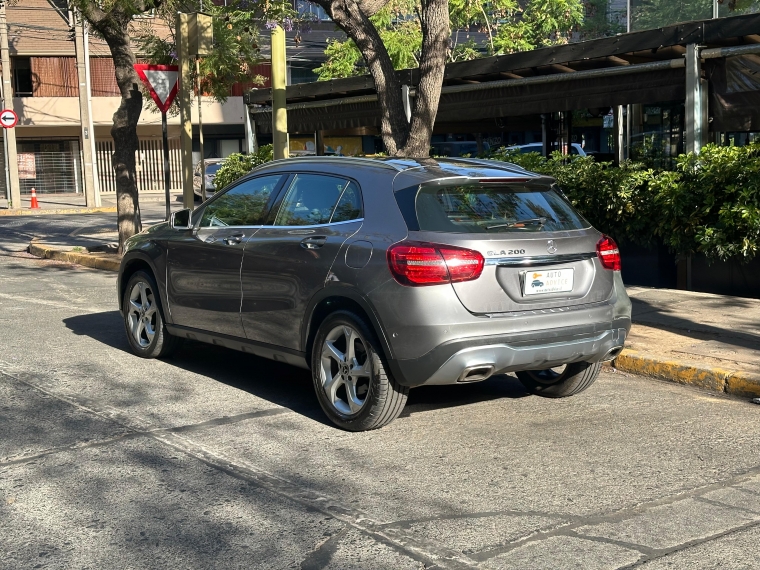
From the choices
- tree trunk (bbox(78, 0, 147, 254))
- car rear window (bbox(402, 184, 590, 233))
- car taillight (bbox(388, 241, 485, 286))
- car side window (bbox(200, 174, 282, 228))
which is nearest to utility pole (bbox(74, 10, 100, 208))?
tree trunk (bbox(78, 0, 147, 254))

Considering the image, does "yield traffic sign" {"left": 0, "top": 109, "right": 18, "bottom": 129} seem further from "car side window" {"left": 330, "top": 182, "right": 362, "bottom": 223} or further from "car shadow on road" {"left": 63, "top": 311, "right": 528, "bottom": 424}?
"car side window" {"left": 330, "top": 182, "right": 362, "bottom": 223}

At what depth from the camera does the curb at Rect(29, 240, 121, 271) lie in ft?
51.0

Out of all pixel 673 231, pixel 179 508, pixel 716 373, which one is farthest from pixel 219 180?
pixel 179 508

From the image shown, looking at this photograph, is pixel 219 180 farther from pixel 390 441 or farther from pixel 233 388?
pixel 390 441

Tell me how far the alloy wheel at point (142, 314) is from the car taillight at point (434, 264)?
3088 mm

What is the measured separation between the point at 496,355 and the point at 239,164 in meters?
12.9

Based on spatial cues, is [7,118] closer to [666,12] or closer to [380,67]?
[666,12]

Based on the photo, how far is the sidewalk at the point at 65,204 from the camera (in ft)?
104

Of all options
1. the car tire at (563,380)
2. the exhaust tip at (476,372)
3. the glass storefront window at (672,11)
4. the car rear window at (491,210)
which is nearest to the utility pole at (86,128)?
the glass storefront window at (672,11)

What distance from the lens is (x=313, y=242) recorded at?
21.3 ft

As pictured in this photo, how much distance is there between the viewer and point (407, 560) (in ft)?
13.8

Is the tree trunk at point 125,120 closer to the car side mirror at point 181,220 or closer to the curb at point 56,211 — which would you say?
the car side mirror at point 181,220

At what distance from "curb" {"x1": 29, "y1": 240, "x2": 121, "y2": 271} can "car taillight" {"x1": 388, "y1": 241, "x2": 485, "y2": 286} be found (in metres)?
10.1

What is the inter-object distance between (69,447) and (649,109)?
36.1 ft
